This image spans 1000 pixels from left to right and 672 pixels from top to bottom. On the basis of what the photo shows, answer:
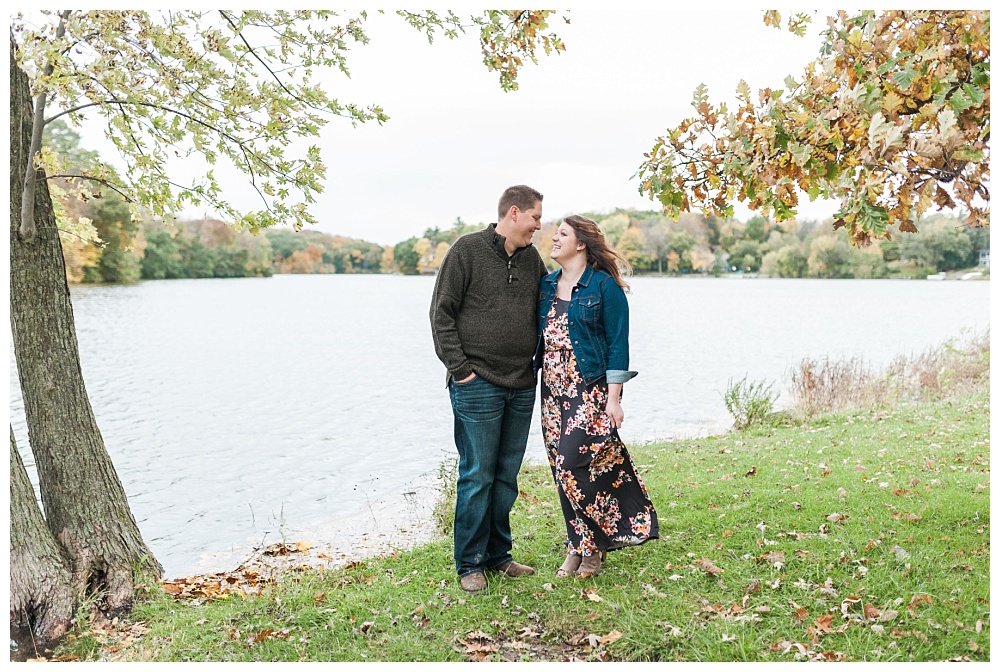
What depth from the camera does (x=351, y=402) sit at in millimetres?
14680

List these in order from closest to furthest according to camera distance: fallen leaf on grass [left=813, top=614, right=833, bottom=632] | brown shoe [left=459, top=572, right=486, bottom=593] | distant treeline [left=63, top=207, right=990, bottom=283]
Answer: fallen leaf on grass [left=813, top=614, right=833, bottom=632] → brown shoe [left=459, top=572, right=486, bottom=593] → distant treeline [left=63, top=207, right=990, bottom=283]

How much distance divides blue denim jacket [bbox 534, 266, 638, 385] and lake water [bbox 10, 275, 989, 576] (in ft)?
9.91

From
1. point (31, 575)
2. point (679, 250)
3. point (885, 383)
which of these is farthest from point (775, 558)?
point (679, 250)

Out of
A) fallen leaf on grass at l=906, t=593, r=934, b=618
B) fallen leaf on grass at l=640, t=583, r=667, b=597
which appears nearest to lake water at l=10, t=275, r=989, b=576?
fallen leaf on grass at l=640, t=583, r=667, b=597

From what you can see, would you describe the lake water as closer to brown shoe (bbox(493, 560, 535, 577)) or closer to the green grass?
the green grass

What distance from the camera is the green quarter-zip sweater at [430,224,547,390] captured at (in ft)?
13.5

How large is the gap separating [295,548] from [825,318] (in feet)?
97.0

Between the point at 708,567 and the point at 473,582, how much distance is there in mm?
1323

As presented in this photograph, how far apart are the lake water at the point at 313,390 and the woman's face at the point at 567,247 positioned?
3.20 m

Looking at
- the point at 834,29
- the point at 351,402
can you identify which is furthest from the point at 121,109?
the point at 351,402

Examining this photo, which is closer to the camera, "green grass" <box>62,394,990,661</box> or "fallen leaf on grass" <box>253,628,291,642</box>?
"green grass" <box>62,394,990,661</box>

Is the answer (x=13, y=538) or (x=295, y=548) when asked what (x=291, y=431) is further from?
(x=13, y=538)

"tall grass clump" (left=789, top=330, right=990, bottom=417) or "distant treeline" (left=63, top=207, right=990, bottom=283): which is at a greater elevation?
"distant treeline" (left=63, top=207, right=990, bottom=283)

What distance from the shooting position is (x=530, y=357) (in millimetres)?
4301
